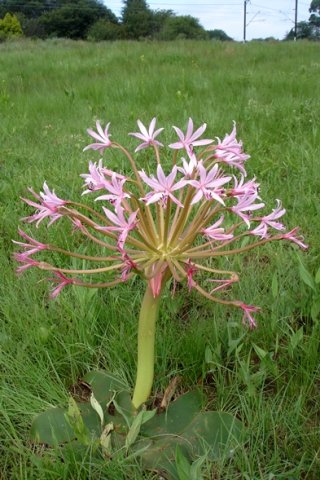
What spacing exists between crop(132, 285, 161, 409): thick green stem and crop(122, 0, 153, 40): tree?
66.5 metres

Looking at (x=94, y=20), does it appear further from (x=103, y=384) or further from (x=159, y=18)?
(x=103, y=384)

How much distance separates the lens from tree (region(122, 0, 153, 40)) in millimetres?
66762

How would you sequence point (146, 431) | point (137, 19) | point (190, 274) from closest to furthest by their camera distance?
point (190, 274)
point (146, 431)
point (137, 19)

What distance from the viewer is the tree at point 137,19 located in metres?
66.8

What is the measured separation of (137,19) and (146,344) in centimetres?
7473

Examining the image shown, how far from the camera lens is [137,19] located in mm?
70062

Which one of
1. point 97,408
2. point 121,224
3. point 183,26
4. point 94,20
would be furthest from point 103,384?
point 94,20

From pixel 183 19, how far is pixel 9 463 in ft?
248

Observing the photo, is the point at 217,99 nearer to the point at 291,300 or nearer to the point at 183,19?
the point at 291,300

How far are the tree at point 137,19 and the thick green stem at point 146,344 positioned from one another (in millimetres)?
66503

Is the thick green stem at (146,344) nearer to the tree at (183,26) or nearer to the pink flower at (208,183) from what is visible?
the pink flower at (208,183)

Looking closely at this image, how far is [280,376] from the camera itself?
173 centimetres

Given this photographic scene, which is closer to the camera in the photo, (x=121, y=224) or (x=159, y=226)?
(x=121, y=224)

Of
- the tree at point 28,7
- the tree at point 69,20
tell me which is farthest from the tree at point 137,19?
the tree at point 28,7
